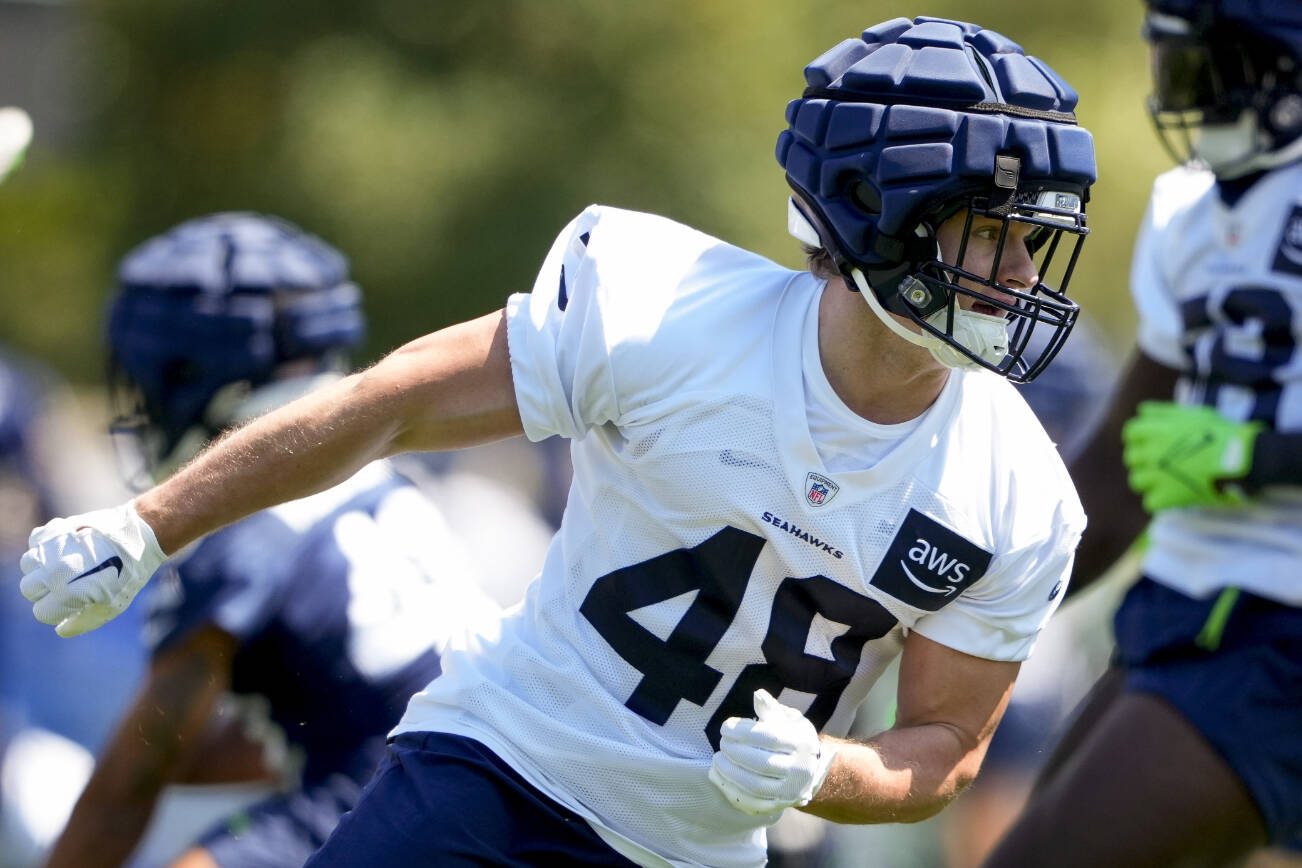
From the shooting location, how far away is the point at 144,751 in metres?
3.50

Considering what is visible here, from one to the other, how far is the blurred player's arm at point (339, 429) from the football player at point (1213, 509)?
159cm

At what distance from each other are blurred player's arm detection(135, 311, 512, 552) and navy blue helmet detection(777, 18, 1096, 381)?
1.82ft

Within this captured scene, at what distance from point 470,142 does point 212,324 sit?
1029 centimetres

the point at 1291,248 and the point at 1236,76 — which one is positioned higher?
the point at 1236,76

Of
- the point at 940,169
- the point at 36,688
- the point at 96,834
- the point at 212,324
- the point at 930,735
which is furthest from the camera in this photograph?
the point at 36,688

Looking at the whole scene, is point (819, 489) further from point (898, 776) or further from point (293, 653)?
point (293, 653)

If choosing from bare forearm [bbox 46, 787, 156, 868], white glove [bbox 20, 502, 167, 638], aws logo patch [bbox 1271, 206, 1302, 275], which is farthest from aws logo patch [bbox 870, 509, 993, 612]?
bare forearm [bbox 46, 787, 156, 868]

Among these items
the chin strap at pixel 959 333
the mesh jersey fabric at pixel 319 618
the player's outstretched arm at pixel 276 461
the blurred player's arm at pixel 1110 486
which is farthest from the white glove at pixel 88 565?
the blurred player's arm at pixel 1110 486

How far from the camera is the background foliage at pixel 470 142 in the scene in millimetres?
13508

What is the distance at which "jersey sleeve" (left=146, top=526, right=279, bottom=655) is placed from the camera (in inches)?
138

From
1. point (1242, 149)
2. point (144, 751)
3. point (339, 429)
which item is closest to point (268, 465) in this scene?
point (339, 429)

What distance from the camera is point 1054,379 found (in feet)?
17.7

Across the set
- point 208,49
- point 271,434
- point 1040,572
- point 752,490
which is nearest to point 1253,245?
point 1040,572

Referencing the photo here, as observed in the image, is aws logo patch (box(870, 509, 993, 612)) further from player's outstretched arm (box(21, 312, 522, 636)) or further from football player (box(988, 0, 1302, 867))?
football player (box(988, 0, 1302, 867))
